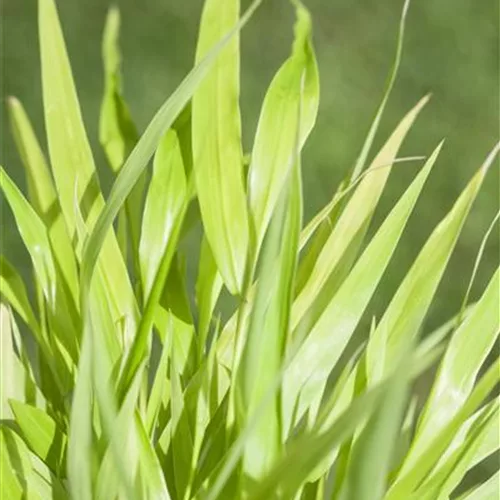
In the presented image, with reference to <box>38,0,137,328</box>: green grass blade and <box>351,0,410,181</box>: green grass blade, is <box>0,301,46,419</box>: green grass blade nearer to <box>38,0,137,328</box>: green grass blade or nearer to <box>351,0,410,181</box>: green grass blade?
<box>38,0,137,328</box>: green grass blade

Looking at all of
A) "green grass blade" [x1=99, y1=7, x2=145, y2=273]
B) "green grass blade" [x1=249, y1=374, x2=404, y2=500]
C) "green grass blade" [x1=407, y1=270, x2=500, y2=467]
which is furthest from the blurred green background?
"green grass blade" [x1=249, y1=374, x2=404, y2=500]

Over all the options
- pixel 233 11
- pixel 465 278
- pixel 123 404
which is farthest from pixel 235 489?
pixel 465 278

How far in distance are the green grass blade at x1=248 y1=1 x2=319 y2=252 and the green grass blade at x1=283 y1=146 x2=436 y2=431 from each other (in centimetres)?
4

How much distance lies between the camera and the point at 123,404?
39 centimetres

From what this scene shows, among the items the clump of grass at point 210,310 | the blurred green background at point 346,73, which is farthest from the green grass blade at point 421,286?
the blurred green background at point 346,73

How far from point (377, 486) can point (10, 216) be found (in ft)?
3.16

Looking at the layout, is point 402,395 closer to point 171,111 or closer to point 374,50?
point 171,111

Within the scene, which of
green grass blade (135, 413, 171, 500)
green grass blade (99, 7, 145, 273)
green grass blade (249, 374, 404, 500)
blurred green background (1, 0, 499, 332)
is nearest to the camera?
green grass blade (249, 374, 404, 500)

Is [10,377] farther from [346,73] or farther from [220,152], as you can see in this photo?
[346,73]

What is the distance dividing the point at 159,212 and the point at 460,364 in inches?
5.4

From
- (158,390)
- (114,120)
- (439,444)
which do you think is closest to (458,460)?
(439,444)

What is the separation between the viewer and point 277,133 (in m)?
0.45

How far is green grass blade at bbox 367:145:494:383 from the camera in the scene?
1.45ft

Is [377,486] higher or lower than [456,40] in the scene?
lower
